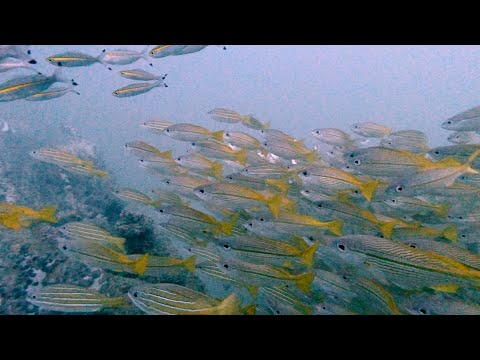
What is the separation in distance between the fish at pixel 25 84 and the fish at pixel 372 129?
593 centimetres

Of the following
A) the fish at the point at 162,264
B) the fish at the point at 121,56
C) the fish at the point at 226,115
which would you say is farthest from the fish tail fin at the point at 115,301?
the fish at the point at 226,115

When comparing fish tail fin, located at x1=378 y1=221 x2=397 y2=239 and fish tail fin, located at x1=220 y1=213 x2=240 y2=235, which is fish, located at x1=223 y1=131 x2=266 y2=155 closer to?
fish tail fin, located at x1=220 y1=213 x2=240 y2=235

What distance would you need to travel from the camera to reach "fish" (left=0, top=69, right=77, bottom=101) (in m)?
4.80

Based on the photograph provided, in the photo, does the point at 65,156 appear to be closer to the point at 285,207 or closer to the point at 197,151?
the point at 197,151

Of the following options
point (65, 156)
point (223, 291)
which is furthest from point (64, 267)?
point (223, 291)

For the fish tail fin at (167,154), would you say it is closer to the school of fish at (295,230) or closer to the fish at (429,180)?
the school of fish at (295,230)

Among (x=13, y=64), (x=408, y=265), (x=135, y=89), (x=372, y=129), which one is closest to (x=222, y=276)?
(x=408, y=265)

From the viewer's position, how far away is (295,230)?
164 inches

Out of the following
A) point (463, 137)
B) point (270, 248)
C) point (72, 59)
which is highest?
point (72, 59)

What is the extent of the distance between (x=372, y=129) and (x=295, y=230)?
13.7ft

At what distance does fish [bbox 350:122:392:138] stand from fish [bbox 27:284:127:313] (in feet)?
19.8

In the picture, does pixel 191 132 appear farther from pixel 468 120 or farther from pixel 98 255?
pixel 468 120
